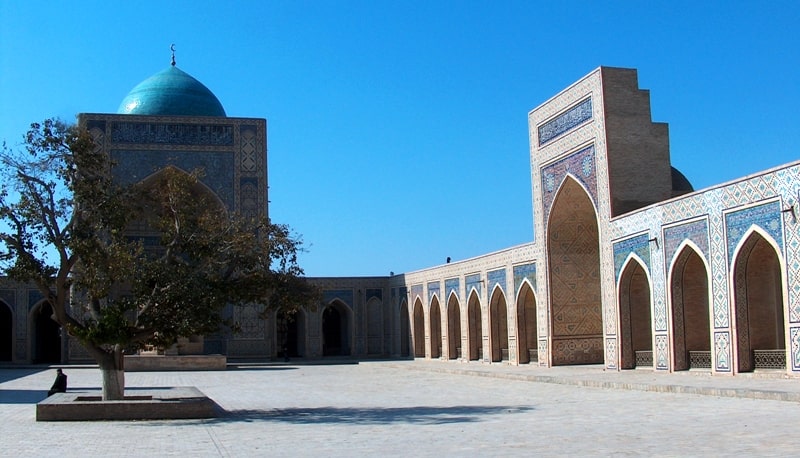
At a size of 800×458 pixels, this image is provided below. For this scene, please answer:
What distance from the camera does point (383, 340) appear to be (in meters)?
32.8

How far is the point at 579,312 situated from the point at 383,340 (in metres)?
12.8

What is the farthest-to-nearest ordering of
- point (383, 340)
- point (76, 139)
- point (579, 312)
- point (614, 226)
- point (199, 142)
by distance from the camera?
point (383, 340) < point (199, 142) < point (579, 312) < point (614, 226) < point (76, 139)

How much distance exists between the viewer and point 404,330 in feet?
104

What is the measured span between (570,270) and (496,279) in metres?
3.48

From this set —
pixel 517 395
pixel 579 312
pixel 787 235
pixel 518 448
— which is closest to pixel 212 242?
pixel 517 395

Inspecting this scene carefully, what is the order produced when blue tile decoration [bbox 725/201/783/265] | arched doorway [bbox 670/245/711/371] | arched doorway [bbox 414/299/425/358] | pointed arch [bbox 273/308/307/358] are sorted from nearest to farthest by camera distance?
blue tile decoration [bbox 725/201/783/265] → arched doorway [bbox 670/245/711/371] → arched doorway [bbox 414/299/425/358] → pointed arch [bbox 273/308/307/358]

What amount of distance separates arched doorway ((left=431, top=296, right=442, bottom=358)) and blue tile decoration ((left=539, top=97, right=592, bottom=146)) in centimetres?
927

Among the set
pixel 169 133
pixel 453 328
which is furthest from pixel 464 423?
pixel 169 133

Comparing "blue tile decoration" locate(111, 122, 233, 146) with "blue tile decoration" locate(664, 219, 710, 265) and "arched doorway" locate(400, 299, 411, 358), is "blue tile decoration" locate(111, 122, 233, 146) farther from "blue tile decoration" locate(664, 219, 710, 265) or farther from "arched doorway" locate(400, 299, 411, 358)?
"blue tile decoration" locate(664, 219, 710, 265)

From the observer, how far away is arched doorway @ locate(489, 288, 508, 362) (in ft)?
80.1

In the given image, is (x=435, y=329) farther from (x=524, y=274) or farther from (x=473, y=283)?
(x=524, y=274)

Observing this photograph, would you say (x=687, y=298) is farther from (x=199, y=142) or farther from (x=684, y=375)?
(x=199, y=142)

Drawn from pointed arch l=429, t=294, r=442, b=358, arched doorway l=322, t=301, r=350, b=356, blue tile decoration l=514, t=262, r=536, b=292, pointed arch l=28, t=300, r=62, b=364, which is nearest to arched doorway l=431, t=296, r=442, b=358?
pointed arch l=429, t=294, r=442, b=358

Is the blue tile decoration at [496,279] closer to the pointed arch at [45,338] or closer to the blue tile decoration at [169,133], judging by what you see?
the blue tile decoration at [169,133]
